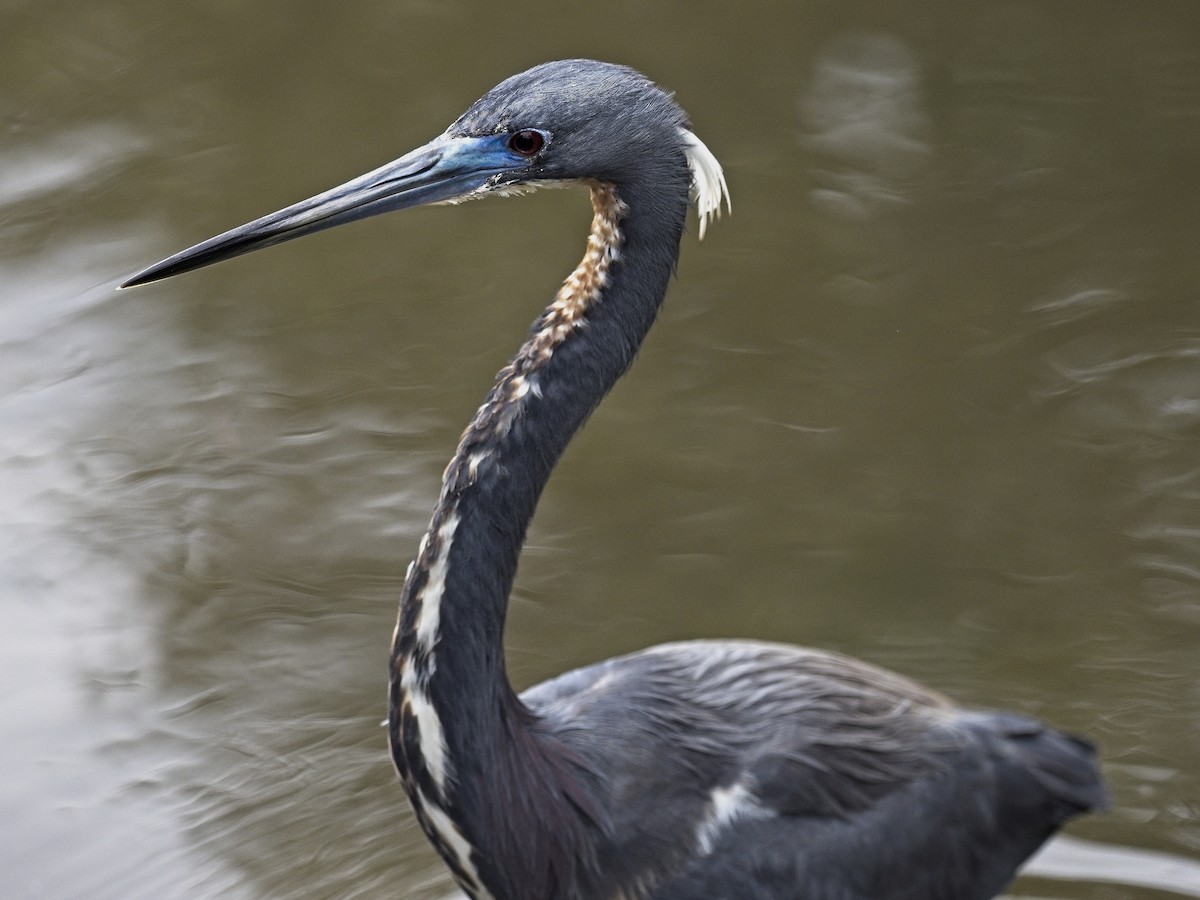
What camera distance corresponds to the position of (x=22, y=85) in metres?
8.20

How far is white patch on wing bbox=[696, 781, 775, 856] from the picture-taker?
400 cm

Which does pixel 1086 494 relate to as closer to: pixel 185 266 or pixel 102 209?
pixel 185 266

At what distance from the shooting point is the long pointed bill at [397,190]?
3.83 metres

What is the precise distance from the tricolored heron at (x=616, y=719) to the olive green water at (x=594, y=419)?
32.5 inches

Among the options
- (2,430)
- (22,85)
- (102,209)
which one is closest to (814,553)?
(2,430)

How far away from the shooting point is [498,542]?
12.4ft

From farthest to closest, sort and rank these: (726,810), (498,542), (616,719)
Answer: (616,719)
(726,810)
(498,542)

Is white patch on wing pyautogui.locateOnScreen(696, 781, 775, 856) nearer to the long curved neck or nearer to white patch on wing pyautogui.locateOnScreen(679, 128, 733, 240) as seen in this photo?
the long curved neck

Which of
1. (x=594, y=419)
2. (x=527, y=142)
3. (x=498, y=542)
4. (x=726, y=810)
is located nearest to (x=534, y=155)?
(x=527, y=142)

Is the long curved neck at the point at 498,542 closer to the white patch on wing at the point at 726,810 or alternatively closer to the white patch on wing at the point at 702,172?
the white patch on wing at the point at 702,172

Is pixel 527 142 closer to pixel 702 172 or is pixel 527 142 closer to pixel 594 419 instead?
pixel 702 172

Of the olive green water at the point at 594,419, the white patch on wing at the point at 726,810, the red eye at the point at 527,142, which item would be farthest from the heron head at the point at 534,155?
the olive green water at the point at 594,419

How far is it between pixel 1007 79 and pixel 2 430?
4.75 metres

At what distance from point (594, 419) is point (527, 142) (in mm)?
2728
